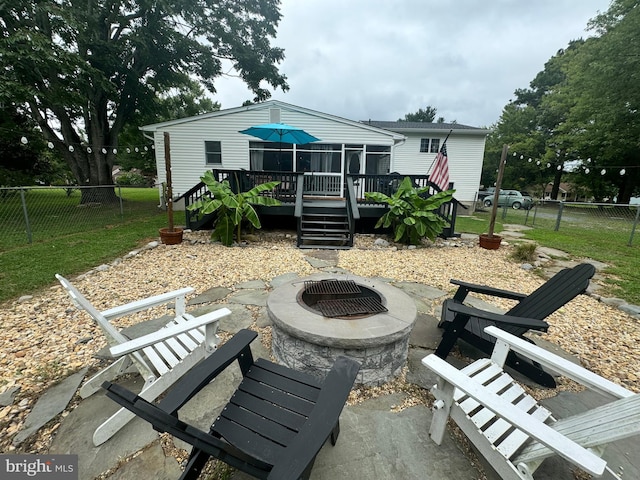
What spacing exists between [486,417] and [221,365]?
1.57 m

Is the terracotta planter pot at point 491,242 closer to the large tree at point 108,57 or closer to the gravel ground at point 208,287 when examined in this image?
the gravel ground at point 208,287

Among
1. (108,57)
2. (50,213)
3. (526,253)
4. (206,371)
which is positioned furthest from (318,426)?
(108,57)

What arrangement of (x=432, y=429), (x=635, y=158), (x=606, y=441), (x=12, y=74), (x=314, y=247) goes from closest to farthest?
(x=606, y=441), (x=432, y=429), (x=314, y=247), (x=12, y=74), (x=635, y=158)

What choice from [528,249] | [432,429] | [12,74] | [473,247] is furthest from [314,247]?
[12,74]

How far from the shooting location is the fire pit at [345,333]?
2070mm

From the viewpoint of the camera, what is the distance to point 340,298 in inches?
116

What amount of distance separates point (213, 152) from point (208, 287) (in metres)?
9.39

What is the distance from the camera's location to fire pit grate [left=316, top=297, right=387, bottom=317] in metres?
2.44

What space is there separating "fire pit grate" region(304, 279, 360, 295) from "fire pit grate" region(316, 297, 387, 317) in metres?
0.10

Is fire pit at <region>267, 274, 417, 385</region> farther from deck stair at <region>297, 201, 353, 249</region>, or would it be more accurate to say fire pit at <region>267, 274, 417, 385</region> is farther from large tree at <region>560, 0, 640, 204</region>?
large tree at <region>560, 0, 640, 204</region>

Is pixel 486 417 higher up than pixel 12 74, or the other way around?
pixel 12 74

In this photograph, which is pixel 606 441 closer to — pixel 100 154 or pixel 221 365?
pixel 221 365

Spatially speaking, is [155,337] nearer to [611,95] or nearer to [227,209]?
[227,209]

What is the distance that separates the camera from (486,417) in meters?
1.59
